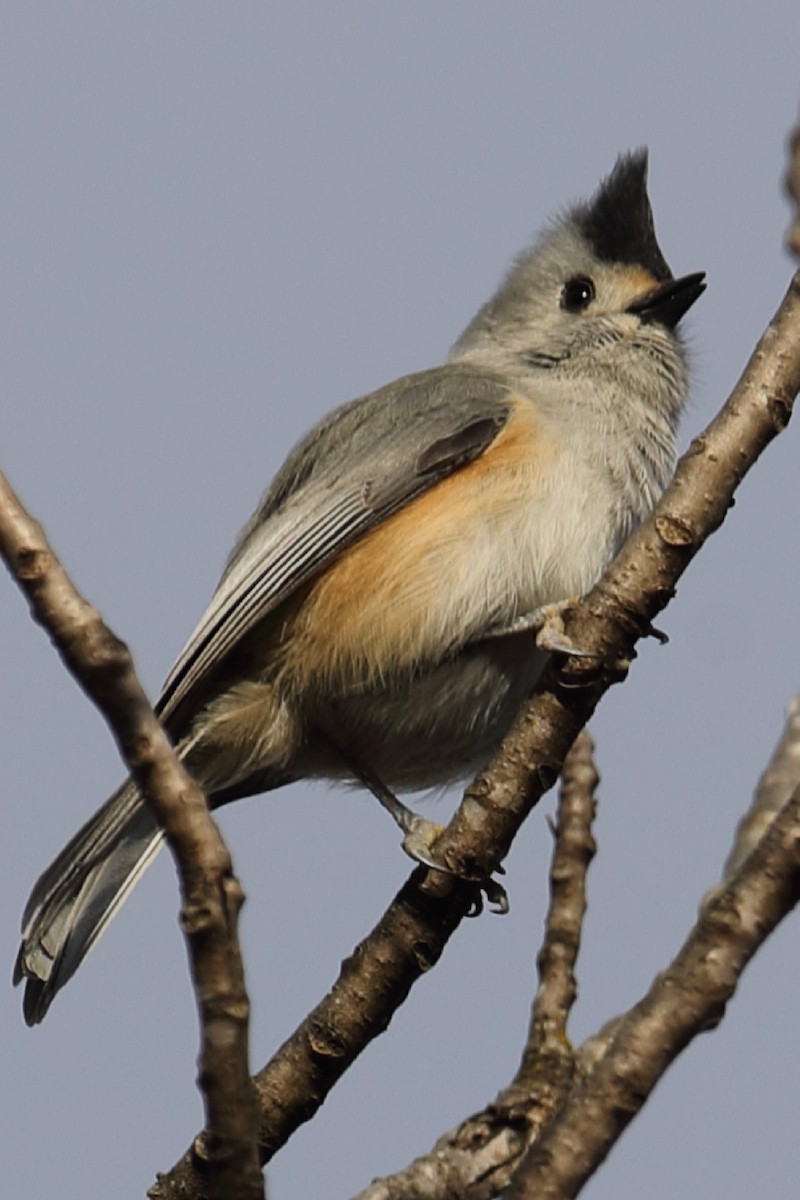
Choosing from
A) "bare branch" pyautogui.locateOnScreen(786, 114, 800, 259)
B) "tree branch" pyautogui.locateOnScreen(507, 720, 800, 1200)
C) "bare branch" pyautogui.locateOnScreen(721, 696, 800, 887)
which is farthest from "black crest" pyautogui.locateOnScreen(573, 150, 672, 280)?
"tree branch" pyautogui.locateOnScreen(507, 720, 800, 1200)

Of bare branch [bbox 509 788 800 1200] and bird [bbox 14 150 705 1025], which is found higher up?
bird [bbox 14 150 705 1025]

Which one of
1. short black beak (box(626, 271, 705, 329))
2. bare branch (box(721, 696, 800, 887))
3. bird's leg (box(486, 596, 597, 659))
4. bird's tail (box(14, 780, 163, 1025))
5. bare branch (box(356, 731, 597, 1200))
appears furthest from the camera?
short black beak (box(626, 271, 705, 329))

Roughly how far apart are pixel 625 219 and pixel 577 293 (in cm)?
42

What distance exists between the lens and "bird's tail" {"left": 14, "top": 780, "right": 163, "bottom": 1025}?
420 cm

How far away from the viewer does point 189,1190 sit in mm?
3205

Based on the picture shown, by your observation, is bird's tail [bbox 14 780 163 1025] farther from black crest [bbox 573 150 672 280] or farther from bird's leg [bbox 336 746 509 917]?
black crest [bbox 573 150 672 280]

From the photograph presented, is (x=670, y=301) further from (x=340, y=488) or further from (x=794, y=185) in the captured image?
(x=794, y=185)

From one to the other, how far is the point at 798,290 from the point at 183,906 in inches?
69.3

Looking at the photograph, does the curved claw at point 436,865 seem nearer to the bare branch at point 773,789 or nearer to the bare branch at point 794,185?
the bare branch at point 773,789

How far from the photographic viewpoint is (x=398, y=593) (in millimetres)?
4734

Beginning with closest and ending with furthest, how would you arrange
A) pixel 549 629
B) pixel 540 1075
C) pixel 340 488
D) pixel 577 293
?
pixel 540 1075, pixel 549 629, pixel 340 488, pixel 577 293

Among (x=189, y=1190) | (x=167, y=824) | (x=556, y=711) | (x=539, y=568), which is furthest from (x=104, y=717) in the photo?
(x=539, y=568)

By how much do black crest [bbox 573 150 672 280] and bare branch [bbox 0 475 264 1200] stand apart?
152 inches

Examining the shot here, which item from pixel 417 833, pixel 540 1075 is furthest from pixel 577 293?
pixel 540 1075
